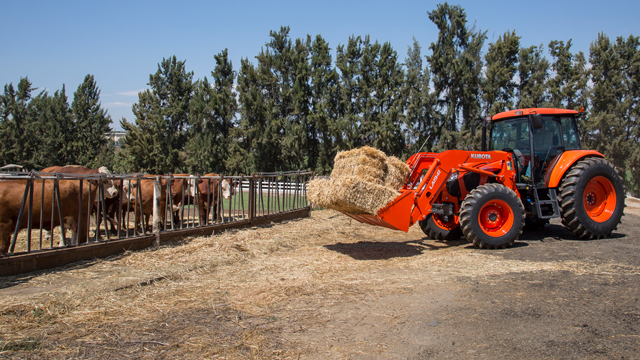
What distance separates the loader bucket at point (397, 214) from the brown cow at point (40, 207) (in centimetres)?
489

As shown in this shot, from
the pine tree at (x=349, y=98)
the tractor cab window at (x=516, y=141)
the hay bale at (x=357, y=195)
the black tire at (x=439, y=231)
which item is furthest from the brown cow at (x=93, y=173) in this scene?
the pine tree at (x=349, y=98)

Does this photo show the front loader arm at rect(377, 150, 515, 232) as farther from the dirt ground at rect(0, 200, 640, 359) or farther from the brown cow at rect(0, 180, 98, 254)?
the brown cow at rect(0, 180, 98, 254)

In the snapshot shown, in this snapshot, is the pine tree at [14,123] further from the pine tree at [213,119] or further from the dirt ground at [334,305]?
the dirt ground at [334,305]

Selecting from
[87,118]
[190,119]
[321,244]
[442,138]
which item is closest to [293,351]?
[321,244]

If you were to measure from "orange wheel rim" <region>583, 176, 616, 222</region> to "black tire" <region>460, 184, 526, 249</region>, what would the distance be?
1990mm

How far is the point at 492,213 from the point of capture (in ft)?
26.3

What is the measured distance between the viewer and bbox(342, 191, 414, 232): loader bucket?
6.99 meters

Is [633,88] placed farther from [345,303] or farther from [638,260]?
[345,303]

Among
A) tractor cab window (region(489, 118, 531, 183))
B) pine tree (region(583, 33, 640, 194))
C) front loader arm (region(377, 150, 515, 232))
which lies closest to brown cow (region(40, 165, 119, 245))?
front loader arm (region(377, 150, 515, 232))

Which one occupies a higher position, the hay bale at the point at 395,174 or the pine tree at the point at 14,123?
the pine tree at the point at 14,123

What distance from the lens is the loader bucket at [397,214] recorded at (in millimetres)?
6988

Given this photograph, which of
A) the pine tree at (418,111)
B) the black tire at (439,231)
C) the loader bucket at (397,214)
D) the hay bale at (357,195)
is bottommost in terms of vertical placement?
the black tire at (439,231)

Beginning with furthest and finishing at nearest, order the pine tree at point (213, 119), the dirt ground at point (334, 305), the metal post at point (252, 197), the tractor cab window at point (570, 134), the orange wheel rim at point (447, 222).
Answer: the pine tree at point (213, 119), the metal post at point (252, 197), the tractor cab window at point (570, 134), the orange wheel rim at point (447, 222), the dirt ground at point (334, 305)

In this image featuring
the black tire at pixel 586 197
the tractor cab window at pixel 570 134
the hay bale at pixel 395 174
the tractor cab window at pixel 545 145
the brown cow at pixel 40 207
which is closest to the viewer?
the brown cow at pixel 40 207
